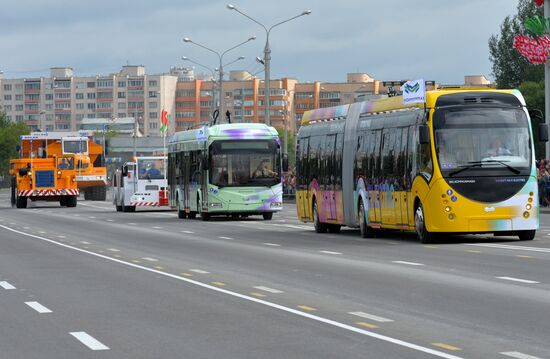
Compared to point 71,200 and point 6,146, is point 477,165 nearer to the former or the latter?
point 71,200

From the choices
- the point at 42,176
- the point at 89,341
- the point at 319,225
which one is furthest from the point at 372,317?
the point at 42,176

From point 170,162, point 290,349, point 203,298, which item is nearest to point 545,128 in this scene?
point 203,298

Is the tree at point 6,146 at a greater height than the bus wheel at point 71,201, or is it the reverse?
the tree at point 6,146

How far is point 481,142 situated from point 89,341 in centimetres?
1636

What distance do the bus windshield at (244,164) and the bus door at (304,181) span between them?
21.9 ft

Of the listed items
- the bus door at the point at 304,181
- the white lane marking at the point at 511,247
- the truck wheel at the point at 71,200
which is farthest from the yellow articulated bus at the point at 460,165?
the truck wheel at the point at 71,200

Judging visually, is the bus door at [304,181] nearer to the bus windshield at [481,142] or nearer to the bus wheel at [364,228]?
the bus wheel at [364,228]

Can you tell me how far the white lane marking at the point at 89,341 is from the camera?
11.6 meters

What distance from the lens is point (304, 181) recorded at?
122 feet

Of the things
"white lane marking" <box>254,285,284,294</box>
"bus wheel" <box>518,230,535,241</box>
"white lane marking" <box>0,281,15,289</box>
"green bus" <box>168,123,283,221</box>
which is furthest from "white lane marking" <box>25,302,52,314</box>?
"green bus" <box>168,123,283,221</box>

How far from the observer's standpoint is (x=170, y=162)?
2063 inches

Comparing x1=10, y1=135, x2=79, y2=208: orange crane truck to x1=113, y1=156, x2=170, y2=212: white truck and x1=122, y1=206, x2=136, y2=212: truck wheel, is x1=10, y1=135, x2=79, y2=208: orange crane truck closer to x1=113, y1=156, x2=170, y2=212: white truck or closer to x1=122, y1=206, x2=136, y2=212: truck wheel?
x1=122, y1=206, x2=136, y2=212: truck wheel

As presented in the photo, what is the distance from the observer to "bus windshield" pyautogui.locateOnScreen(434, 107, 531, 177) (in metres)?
27.1

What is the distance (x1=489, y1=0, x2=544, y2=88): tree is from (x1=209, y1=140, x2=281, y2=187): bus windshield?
94.5 m
